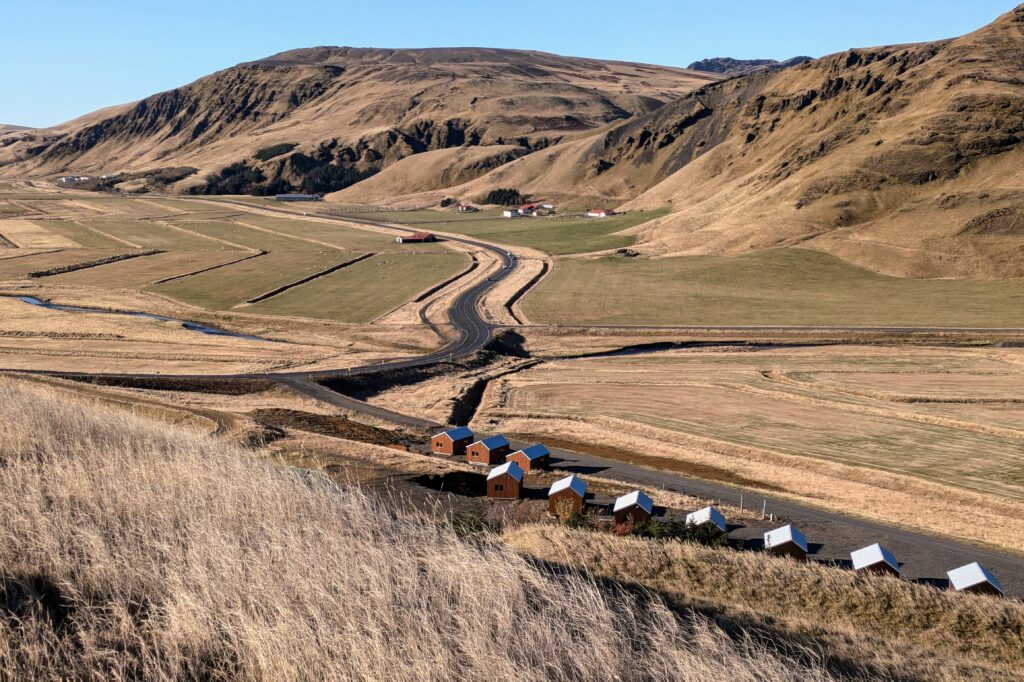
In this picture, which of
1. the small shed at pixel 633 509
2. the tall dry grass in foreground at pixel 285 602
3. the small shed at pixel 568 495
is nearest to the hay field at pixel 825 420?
the small shed at pixel 633 509

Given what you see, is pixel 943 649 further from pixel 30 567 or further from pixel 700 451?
pixel 700 451

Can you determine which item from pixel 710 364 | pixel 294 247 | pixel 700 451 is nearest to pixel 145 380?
pixel 700 451

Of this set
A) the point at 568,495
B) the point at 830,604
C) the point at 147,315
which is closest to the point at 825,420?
the point at 568,495

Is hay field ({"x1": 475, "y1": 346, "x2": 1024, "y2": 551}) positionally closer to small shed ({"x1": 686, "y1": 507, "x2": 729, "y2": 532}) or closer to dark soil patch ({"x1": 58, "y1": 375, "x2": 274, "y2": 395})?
small shed ({"x1": 686, "y1": 507, "x2": 729, "y2": 532})

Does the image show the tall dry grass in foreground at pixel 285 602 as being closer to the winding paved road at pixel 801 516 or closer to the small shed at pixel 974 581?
the small shed at pixel 974 581

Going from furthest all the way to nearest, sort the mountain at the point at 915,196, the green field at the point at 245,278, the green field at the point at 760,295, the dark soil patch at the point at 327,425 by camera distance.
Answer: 1. the mountain at the point at 915,196
2. the green field at the point at 245,278
3. the green field at the point at 760,295
4. the dark soil patch at the point at 327,425

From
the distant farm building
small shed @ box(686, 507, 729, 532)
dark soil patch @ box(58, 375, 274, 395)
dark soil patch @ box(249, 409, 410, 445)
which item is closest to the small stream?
dark soil patch @ box(58, 375, 274, 395)

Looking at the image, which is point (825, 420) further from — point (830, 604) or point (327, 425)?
point (830, 604)
